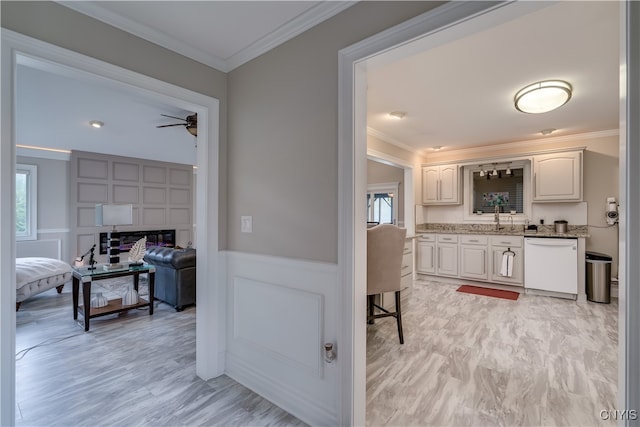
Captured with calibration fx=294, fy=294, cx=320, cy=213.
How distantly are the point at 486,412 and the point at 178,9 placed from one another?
313 cm

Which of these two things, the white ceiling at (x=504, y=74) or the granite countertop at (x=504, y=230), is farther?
the granite countertop at (x=504, y=230)

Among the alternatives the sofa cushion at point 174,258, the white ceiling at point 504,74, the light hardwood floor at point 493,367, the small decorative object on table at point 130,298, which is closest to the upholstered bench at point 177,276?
the sofa cushion at point 174,258

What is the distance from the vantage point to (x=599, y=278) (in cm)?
416

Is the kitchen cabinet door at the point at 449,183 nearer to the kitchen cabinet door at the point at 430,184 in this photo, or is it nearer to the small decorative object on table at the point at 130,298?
the kitchen cabinet door at the point at 430,184

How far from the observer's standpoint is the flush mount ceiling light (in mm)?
2748

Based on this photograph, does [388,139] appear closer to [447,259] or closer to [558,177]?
[447,259]

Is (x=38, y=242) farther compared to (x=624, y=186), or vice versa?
(x=38, y=242)

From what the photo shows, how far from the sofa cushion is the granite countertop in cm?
411

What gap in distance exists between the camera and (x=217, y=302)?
2.29m

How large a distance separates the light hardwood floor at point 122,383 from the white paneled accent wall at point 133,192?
3.20 metres

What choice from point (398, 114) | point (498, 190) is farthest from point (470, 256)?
point (398, 114)

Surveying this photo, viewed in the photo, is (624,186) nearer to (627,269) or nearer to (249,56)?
(627,269)

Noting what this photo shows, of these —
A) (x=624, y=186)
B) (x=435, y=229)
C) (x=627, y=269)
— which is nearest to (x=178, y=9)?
(x=624, y=186)

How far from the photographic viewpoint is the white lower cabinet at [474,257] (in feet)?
16.7
